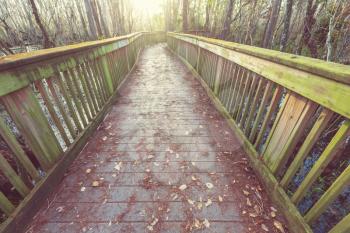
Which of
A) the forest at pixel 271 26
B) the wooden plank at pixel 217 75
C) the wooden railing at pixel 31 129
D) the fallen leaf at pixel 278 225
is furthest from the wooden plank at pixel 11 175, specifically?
the forest at pixel 271 26

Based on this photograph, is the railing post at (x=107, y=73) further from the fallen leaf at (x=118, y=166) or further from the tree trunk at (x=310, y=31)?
the tree trunk at (x=310, y=31)

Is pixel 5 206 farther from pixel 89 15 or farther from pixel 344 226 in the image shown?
pixel 89 15

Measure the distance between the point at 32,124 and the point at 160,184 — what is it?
149 cm

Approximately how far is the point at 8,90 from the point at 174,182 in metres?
1.85

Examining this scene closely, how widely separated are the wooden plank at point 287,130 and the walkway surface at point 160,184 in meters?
0.43

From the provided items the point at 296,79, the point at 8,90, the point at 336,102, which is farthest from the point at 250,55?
the point at 8,90

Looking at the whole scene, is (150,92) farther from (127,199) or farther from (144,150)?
(127,199)

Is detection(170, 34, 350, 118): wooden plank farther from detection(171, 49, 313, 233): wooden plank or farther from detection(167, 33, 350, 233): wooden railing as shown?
detection(171, 49, 313, 233): wooden plank

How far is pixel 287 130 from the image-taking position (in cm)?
187

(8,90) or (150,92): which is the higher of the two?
(8,90)

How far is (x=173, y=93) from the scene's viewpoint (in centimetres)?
533

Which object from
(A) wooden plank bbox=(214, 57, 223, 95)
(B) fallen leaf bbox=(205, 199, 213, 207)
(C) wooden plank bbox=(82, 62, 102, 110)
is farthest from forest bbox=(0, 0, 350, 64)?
(B) fallen leaf bbox=(205, 199, 213, 207)

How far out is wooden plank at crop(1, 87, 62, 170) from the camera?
1735 mm

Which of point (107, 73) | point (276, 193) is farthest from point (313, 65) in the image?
point (107, 73)
